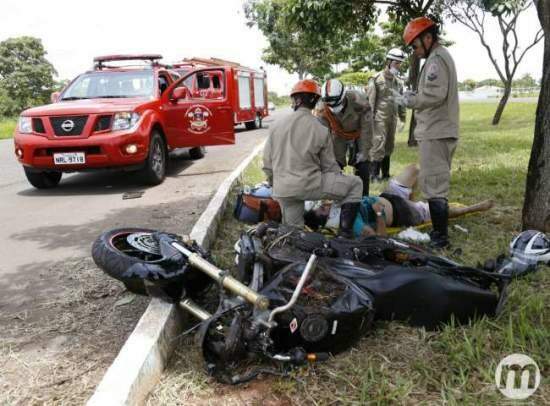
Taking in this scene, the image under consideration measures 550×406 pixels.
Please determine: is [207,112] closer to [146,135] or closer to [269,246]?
[146,135]

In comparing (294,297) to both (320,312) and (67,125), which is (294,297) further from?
(67,125)

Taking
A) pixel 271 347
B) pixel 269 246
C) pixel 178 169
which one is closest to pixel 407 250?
pixel 269 246

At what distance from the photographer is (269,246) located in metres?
2.95

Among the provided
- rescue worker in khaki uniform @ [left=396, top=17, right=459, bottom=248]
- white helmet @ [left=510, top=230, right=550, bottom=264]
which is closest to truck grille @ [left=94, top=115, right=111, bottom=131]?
rescue worker in khaki uniform @ [left=396, top=17, right=459, bottom=248]

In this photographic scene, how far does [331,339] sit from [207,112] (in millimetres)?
5798

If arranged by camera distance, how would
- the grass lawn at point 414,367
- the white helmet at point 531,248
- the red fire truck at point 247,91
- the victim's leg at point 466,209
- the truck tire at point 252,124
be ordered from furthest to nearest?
the truck tire at point 252,124 → the red fire truck at point 247,91 → the victim's leg at point 466,209 → the white helmet at point 531,248 → the grass lawn at point 414,367

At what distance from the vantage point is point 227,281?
98.4 inches

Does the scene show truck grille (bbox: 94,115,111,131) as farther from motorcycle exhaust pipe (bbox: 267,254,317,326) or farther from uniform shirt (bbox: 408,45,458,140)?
motorcycle exhaust pipe (bbox: 267,254,317,326)

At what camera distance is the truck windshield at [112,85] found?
24.3ft

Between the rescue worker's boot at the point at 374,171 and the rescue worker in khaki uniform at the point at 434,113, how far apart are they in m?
2.76

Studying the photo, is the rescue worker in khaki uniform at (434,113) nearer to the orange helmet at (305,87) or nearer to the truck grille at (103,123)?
the orange helmet at (305,87)

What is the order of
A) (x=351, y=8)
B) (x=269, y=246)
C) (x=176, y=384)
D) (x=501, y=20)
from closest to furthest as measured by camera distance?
1. (x=176, y=384)
2. (x=269, y=246)
3. (x=351, y=8)
4. (x=501, y=20)

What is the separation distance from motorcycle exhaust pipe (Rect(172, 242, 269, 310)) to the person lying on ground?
5.52ft

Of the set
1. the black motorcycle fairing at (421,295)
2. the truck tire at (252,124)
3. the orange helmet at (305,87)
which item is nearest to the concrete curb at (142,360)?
the black motorcycle fairing at (421,295)
